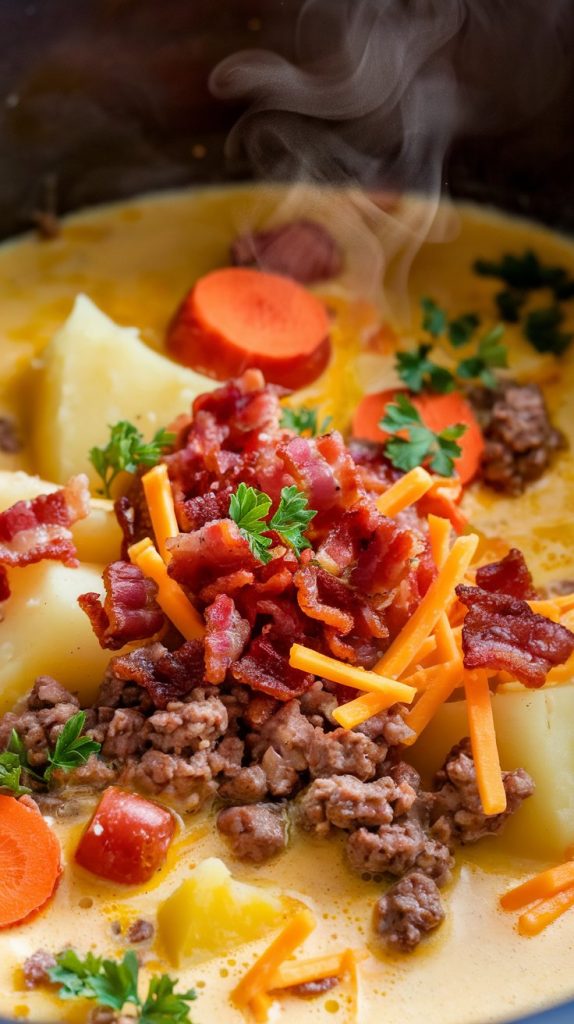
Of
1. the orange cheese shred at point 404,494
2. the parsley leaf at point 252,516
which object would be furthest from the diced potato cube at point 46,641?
the orange cheese shred at point 404,494

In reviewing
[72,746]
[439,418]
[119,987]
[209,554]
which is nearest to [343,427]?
[439,418]

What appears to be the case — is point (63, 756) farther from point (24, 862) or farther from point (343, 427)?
point (343, 427)

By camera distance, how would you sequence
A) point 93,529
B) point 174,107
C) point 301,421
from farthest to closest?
1. point 174,107
2. point 301,421
3. point 93,529

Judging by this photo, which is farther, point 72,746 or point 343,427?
point 343,427

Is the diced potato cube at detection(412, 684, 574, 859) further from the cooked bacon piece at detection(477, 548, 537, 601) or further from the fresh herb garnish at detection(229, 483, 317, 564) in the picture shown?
the fresh herb garnish at detection(229, 483, 317, 564)

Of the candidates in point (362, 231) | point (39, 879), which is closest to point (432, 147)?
point (362, 231)

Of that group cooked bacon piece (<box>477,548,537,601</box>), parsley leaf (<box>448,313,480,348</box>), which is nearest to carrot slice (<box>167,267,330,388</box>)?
parsley leaf (<box>448,313,480,348</box>)

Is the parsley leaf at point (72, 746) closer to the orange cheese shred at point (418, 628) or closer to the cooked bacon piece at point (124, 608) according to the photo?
the cooked bacon piece at point (124, 608)
